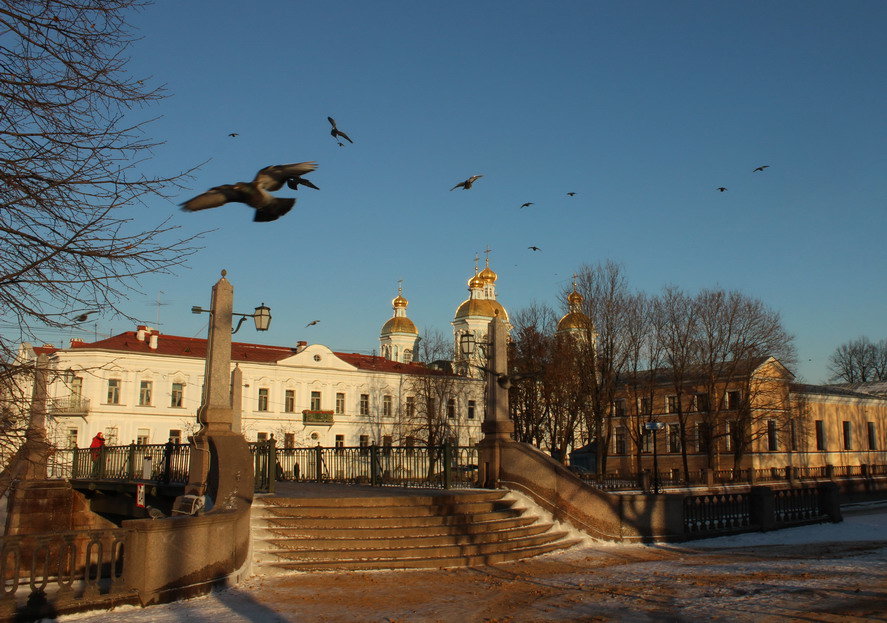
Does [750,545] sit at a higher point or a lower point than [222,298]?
lower

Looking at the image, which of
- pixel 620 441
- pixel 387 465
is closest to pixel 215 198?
pixel 387 465

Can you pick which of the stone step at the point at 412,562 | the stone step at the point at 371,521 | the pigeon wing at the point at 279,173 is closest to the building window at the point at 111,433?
the stone step at the point at 371,521

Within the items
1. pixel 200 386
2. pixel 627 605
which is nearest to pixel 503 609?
pixel 627 605

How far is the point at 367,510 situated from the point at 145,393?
141ft

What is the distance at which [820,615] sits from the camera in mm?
8547

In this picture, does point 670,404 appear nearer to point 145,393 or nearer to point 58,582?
point 145,393

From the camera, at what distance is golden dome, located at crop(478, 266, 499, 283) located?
83938 millimetres

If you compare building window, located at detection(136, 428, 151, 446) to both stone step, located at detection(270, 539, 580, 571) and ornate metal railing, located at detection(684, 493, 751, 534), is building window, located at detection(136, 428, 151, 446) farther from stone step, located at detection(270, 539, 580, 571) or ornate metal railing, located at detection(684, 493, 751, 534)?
stone step, located at detection(270, 539, 580, 571)

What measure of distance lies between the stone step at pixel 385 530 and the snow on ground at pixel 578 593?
1.20m

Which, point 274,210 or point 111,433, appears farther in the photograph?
point 111,433

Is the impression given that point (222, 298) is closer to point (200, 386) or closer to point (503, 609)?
point (503, 609)

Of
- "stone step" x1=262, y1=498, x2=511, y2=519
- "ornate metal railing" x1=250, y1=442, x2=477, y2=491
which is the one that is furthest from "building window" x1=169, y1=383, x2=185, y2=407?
"stone step" x1=262, y1=498, x2=511, y2=519

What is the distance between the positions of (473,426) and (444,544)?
175 ft

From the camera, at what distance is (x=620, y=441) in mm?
56188
